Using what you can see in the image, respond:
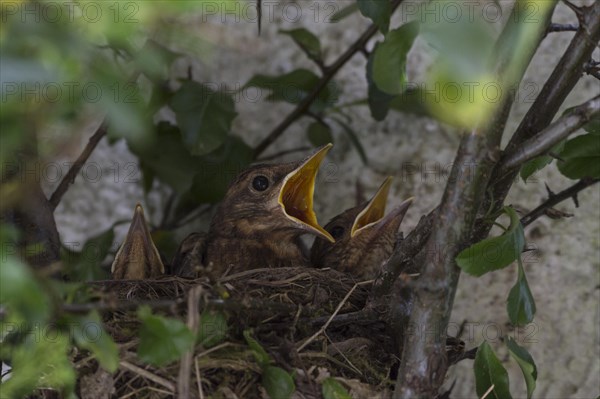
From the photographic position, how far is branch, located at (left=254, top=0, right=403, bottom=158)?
2.83 meters

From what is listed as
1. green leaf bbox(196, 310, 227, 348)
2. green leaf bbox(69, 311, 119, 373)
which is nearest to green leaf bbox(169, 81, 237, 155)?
green leaf bbox(196, 310, 227, 348)

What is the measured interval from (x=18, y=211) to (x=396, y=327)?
3.06ft

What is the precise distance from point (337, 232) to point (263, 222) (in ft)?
0.77

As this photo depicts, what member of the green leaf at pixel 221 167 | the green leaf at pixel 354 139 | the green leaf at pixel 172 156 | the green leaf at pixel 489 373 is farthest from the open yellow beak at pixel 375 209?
the green leaf at pixel 489 373

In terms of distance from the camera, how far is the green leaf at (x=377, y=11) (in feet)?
7.25

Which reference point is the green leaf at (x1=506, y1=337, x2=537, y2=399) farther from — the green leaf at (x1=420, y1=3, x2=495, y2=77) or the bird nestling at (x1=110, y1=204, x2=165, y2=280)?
the bird nestling at (x1=110, y1=204, x2=165, y2=280)

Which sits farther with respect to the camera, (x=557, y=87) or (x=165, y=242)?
(x=165, y=242)

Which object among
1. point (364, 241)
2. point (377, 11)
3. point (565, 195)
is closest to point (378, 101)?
point (364, 241)

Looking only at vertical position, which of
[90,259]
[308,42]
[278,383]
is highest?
[308,42]

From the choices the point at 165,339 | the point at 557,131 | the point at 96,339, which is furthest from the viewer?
the point at 557,131

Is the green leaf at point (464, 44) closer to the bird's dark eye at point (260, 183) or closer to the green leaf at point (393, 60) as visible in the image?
the green leaf at point (393, 60)

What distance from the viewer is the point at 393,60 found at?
1.94 meters

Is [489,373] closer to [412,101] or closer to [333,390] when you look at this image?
[333,390]

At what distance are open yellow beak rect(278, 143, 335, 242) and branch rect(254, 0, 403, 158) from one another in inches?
9.9
